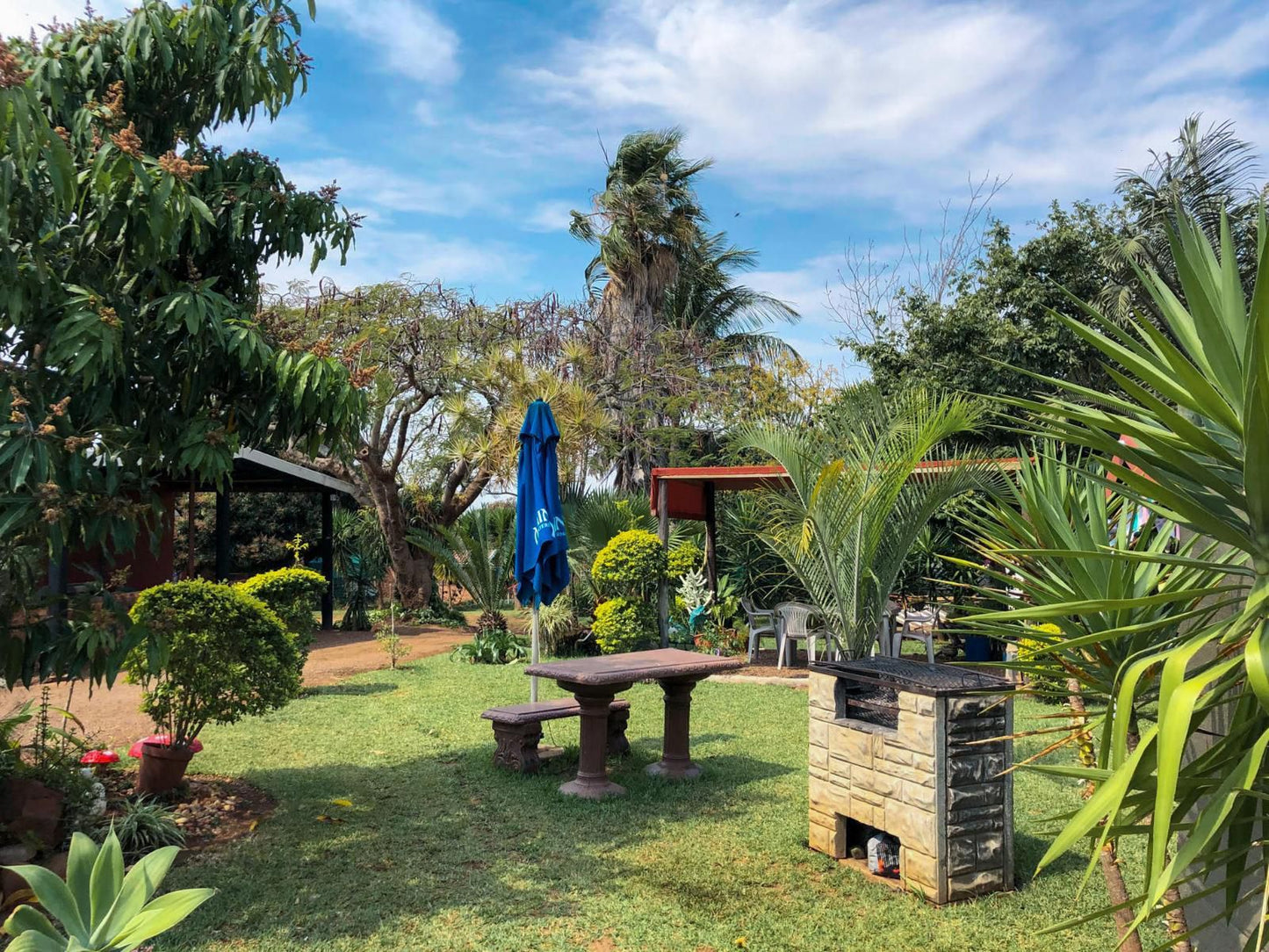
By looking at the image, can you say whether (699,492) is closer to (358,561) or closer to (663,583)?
(663,583)

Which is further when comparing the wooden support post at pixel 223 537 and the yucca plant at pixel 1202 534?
the wooden support post at pixel 223 537

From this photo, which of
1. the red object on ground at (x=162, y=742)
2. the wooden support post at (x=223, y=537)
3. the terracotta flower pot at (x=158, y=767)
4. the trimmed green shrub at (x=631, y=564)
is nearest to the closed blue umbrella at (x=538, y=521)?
the red object on ground at (x=162, y=742)

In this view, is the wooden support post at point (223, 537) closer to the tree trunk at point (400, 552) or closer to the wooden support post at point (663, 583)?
the tree trunk at point (400, 552)

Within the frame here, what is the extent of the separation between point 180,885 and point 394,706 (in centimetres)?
486

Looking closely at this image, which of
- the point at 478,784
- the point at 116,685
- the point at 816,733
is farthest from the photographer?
the point at 116,685

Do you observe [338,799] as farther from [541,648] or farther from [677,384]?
[677,384]

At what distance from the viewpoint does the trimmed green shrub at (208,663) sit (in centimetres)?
532

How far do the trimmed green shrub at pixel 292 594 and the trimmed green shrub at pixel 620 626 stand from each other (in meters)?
3.53

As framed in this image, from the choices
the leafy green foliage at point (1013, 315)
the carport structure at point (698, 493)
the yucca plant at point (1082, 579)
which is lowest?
the yucca plant at point (1082, 579)

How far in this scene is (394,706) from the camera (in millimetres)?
9055

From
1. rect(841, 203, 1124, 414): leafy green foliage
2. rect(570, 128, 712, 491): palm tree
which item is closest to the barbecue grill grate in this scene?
rect(841, 203, 1124, 414): leafy green foliage

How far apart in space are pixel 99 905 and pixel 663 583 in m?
10.1

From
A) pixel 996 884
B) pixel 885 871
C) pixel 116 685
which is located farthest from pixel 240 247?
pixel 116 685

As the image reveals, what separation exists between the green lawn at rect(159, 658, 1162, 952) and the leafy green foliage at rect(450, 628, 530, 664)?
451 cm
